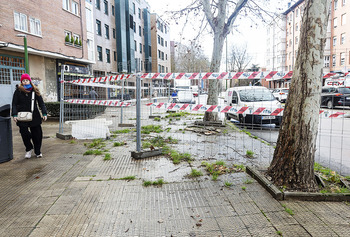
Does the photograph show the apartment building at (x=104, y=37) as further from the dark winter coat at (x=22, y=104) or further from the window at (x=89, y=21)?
the dark winter coat at (x=22, y=104)

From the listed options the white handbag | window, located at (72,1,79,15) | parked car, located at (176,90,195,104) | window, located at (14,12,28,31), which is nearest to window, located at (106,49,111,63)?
window, located at (72,1,79,15)

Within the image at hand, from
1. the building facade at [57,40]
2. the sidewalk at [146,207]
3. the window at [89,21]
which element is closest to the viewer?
the sidewalk at [146,207]

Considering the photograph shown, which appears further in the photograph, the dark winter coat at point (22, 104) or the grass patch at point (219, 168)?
the dark winter coat at point (22, 104)

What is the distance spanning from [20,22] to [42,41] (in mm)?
1974

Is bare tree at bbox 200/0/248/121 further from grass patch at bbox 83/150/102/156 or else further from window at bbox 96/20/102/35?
window at bbox 96/20/102/35

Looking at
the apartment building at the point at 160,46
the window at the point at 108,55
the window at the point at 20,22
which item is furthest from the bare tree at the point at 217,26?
the apartment building at the point at 160,46

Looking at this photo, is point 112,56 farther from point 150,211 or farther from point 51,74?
point 150,211

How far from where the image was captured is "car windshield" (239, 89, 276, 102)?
10759 mm

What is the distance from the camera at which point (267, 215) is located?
117 inches

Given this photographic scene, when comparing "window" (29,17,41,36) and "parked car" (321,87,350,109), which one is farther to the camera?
"window" (29,17,41,36)

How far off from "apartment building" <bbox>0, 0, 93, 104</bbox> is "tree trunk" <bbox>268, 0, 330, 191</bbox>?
1238 centimetres

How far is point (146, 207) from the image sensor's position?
3.18m

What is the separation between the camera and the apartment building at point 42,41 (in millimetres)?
15891

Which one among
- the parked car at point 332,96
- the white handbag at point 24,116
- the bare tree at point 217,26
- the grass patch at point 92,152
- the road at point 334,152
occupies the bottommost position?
the road at point 334,152
